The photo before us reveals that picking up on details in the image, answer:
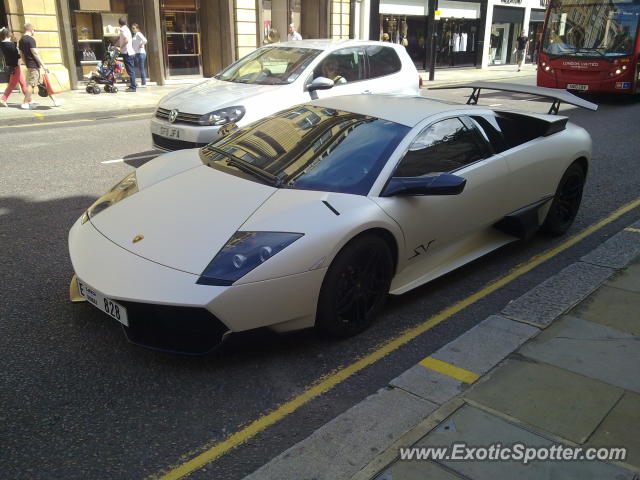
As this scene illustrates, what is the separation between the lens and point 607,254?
5070mm

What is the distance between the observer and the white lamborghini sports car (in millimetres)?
3129

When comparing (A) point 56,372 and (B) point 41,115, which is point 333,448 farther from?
(B) point 41,115

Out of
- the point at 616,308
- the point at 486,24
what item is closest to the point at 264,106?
the point at 616,308

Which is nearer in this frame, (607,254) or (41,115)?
(607,254)

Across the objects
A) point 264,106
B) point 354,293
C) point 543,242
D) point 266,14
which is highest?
point 266,14

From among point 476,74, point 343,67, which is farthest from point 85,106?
point 476,74

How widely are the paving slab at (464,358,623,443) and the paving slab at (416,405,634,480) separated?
0.14 m

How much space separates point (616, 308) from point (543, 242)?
5.22 feet

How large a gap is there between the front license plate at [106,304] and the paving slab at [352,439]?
1.13 m

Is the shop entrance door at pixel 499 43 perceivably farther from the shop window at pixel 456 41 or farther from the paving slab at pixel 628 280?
the paving slab at pixel 628 280

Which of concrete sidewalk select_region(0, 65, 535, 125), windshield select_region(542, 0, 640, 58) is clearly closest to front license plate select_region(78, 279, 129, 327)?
concrete sidewalk select_region(0, 65, 535, 125)

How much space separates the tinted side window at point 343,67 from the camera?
8.70 meters

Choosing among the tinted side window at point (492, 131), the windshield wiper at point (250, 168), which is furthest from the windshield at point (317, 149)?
the tinted side window at point (492, 131)

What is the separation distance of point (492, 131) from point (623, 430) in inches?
105
